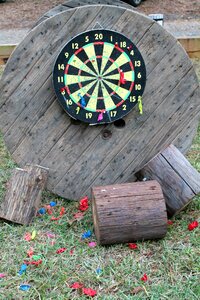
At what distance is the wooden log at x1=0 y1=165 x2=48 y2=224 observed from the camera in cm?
332

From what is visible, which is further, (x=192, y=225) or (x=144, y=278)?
(x=192, y=225)

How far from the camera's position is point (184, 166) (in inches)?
130

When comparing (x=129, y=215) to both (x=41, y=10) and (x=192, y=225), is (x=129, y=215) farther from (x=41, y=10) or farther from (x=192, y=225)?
(x=41, y=10)

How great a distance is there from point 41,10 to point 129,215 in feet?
30.1

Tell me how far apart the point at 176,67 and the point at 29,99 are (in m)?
1.05

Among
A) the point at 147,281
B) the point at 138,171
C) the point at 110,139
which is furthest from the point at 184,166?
the point at 147,281

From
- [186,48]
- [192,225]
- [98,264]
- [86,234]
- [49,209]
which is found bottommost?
[186,48]

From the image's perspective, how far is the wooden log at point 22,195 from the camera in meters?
3.32

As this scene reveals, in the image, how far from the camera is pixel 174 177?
3.26 metres

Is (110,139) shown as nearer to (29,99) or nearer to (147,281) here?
(29,99)

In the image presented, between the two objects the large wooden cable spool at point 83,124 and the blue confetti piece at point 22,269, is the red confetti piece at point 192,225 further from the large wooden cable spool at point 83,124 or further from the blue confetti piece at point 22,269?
the blue confetti piece at point 22,269

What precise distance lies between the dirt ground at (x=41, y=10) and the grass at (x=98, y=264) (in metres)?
7.68

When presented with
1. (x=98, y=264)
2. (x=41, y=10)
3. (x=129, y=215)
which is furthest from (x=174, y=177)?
(x=41, y=10)

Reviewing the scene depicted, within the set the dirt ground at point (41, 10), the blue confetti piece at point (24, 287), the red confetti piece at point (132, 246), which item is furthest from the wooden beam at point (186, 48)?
the blue confetti piece at point (24, 287)
